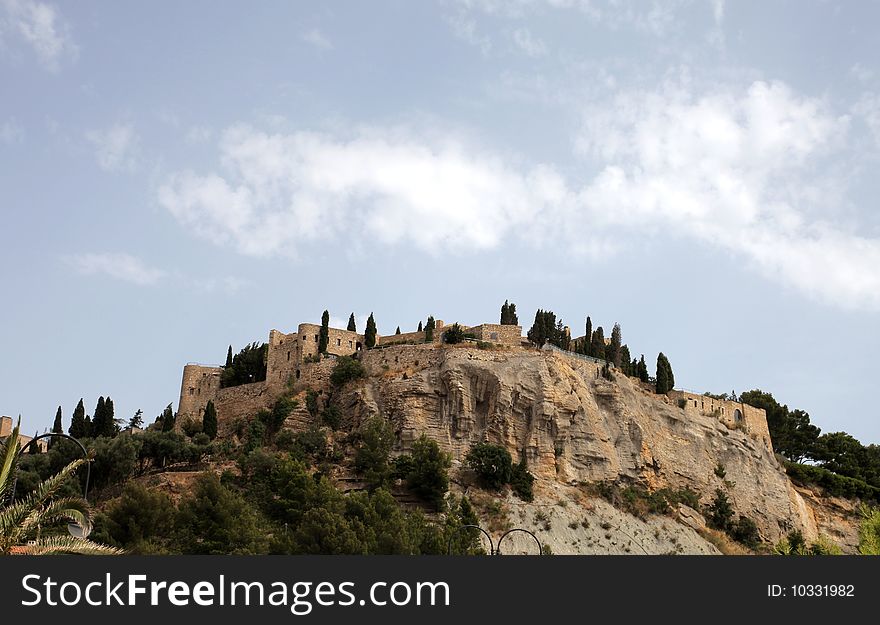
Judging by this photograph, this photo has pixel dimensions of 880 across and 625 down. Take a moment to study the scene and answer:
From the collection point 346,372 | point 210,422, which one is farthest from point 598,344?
point 210,422

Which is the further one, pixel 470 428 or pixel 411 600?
pixel 470 428

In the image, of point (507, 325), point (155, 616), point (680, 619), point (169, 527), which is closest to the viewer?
point (155, 616)

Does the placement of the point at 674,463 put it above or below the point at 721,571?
above

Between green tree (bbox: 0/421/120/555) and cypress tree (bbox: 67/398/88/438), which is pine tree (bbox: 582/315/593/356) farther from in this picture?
green tree (bbox: 0/421/120/555)

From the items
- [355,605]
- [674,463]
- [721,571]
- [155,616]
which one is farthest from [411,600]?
[674,463]

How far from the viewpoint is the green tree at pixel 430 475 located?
54.7 m

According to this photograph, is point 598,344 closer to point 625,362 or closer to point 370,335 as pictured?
point 625,362

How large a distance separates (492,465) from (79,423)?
2739 cm

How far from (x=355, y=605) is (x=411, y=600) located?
1.12 meters

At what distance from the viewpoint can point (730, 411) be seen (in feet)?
246

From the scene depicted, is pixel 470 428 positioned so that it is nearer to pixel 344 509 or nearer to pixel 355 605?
pixel 344 509

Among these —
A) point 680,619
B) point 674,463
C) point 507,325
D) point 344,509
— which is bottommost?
point 680,619

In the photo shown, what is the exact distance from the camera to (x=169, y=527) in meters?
42.1

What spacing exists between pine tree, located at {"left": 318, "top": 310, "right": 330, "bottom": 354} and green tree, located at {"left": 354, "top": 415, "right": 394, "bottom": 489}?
9.54 metres
